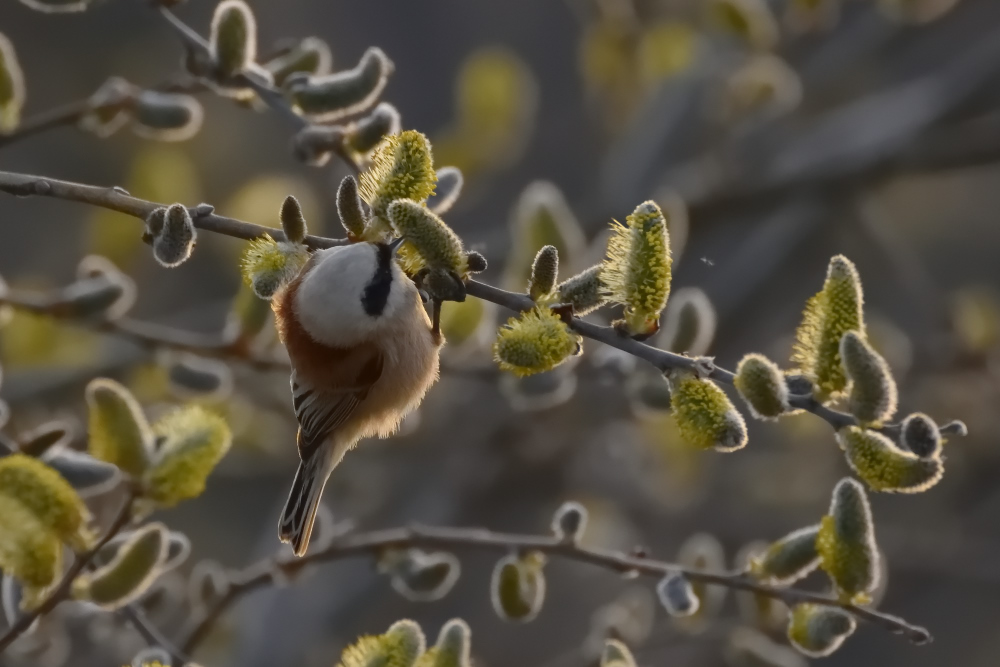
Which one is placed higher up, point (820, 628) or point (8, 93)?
point (8, 93)

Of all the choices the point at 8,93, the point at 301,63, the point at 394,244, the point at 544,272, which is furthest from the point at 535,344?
the point at 8,93

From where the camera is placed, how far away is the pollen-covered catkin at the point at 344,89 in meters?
0.74

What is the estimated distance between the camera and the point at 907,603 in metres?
2.32

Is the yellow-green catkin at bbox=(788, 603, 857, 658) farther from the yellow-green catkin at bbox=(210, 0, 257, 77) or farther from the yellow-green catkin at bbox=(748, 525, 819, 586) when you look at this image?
the yellow-green catkin at bbox=(210, 0, 257, 77)

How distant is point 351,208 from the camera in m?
0.62

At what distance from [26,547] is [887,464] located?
0.51 meters

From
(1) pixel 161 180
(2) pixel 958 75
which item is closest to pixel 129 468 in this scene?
(1) pixel 161 180

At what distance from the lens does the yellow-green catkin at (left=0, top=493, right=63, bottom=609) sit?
621 millimetres

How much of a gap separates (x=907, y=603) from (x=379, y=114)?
6.62ft

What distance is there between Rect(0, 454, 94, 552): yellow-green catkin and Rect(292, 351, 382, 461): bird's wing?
231mm

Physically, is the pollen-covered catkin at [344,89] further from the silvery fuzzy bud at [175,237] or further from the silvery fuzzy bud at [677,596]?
the silvery fuzzy bud at [677,596]

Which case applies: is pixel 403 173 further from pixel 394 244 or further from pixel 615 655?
pixel 615 655

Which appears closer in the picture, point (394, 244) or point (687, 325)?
point (394, 244)

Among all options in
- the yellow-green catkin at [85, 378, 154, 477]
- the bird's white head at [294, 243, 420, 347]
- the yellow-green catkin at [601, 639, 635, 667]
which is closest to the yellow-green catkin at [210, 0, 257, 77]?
the bird's white head at [294, 243, 420, 347]
